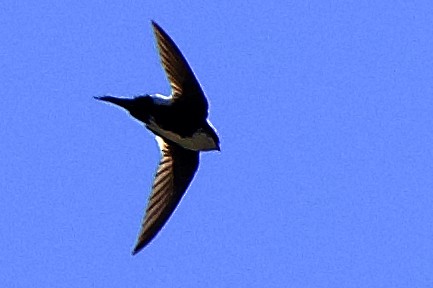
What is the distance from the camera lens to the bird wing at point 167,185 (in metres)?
8.33

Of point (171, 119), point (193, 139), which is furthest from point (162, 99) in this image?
point (193, 139)

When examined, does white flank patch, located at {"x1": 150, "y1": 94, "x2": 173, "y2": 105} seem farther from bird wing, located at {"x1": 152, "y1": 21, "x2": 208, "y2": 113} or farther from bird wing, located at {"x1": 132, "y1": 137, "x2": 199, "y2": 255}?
bird wing, located at {"x1": 132, "y1": 137, "x2": 199, "y2": 255}

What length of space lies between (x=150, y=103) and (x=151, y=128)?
137mm

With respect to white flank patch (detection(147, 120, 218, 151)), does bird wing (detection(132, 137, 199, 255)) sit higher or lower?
lower

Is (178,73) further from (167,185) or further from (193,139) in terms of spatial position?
(167,185)

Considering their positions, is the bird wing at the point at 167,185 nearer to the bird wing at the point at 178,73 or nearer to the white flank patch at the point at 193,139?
the white flank patch at the point at 193,139

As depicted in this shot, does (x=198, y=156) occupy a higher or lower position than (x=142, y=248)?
higher

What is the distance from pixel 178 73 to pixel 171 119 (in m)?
0.23

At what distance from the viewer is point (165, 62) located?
26.4ft

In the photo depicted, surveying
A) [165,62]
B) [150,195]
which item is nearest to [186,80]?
[165,62]

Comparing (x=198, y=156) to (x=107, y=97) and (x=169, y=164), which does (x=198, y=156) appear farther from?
Result: (x=107, y=97)

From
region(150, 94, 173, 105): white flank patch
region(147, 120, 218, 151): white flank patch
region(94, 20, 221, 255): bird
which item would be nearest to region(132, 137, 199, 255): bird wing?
region(94, 20, 221, 255): bird

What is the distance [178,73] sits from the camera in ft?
26.5

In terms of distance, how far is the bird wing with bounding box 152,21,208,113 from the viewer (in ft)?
26.2
